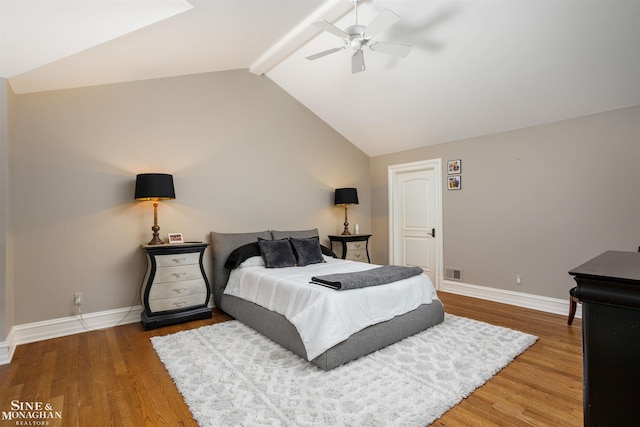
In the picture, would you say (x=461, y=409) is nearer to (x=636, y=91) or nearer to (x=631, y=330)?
(x=631, y=330)

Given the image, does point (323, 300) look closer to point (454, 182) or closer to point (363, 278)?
point (363, 278)

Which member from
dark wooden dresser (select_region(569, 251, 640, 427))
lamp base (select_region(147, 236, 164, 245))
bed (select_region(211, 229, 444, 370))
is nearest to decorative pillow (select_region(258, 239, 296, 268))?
bed (select_region(211, 229, 444, 370))

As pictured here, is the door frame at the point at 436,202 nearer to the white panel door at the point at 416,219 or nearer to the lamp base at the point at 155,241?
the white panel door at the point at 416,219

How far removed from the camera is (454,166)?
16.2 ft

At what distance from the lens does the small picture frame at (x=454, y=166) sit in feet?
16.0

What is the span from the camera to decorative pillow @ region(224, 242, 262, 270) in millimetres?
3955

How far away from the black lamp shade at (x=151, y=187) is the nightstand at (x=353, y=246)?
279 centimetres

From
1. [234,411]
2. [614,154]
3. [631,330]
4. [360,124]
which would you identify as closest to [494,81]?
[614,154]

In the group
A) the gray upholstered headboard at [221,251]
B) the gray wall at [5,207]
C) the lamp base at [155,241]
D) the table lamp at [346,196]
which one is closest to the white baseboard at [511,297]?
the table lamp at [346,196]

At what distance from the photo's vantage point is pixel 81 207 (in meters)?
3.46

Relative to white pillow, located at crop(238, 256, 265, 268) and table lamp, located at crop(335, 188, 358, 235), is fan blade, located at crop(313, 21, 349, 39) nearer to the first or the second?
white pillow, located at crop(238, 256, 265, 268)

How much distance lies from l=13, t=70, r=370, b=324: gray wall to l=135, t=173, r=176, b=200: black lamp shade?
34 centimetres

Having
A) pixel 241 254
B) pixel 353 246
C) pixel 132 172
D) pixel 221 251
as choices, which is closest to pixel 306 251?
pixel 241 254

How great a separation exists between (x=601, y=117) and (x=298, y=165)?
3.87 m
